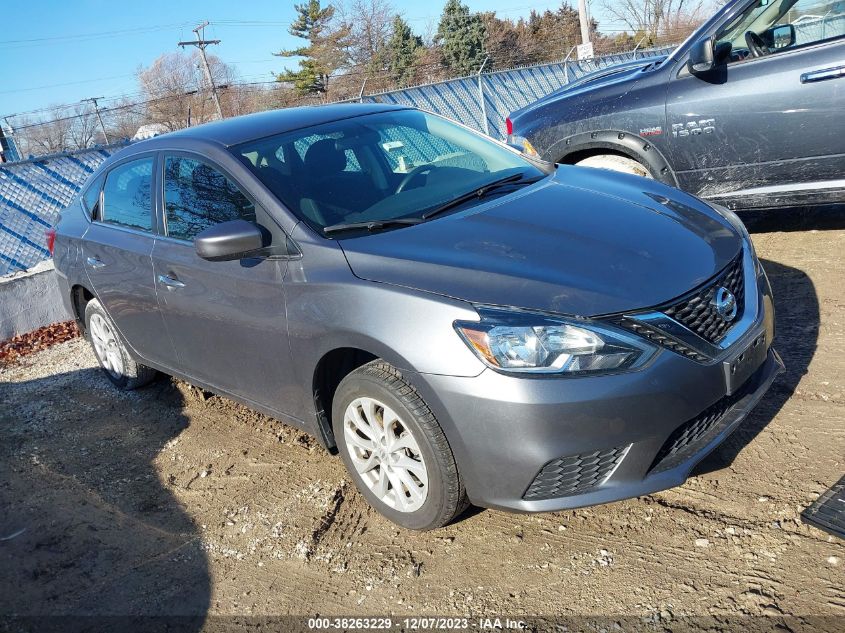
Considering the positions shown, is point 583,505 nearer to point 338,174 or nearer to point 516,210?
point 516,210

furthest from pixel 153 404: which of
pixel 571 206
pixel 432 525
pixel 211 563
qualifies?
pixel 571 206

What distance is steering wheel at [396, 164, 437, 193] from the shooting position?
11.8 feet

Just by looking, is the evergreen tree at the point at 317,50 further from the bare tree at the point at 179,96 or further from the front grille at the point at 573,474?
the front grille at the point at 573,474

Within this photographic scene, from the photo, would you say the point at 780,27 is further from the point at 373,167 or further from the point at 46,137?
the point at 46,137

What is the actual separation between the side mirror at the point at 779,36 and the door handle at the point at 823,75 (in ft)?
1.16

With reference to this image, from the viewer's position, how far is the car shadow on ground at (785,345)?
326 centimetres

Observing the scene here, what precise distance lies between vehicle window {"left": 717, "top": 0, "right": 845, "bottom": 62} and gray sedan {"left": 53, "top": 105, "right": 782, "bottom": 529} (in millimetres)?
2048

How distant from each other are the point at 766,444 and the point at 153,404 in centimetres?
392

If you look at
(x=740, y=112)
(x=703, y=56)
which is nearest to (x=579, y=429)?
(x=740, y=112)

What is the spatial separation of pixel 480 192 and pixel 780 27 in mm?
3034

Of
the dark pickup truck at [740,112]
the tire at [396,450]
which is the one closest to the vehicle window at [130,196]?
the tire at [396,450]

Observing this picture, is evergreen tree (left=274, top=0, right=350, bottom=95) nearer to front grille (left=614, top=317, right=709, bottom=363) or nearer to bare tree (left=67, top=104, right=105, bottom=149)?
bare tree (left=67, top=104, right=105, bottom=149)

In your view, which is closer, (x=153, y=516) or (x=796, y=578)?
(x=796, y=578)

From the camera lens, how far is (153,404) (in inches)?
204
